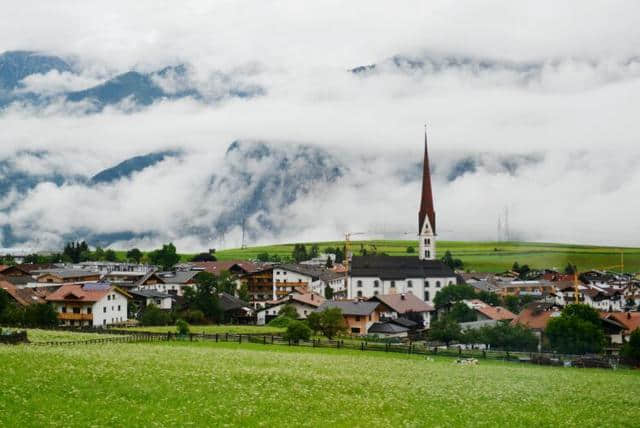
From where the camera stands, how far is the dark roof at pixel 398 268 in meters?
150

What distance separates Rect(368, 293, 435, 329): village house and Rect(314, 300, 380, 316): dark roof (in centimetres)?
301

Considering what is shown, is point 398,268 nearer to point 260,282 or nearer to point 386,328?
point 260,282

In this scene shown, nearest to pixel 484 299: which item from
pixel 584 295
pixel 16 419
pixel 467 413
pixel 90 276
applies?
pixel 584 295

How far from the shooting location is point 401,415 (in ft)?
78.6

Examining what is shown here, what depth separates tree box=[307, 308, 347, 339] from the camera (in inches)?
3041

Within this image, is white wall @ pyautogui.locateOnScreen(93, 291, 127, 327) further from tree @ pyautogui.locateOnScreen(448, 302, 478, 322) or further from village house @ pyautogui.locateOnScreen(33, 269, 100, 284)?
tree @ pyautogui.locateOnScreen(448, 302, 478, 322)

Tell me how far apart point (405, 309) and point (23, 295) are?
54997 millimetres

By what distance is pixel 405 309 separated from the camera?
343 feet

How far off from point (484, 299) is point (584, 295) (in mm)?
28139

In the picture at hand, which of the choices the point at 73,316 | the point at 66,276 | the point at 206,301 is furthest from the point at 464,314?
the point at 66,276

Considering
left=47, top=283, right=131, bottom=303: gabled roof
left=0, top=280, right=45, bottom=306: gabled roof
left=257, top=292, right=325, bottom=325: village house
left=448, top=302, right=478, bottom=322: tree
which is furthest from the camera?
left=257, top=292, right=325, bottom=325: village house

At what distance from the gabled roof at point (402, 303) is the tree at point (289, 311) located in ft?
38.3

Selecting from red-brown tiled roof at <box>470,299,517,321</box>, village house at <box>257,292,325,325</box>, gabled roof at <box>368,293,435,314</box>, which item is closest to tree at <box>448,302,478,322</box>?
red-brown tiled roof at <box>470,299,517,321</box>

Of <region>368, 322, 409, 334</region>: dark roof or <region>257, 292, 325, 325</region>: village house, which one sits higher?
<region>257, 292, 325, 325</region>: village house
